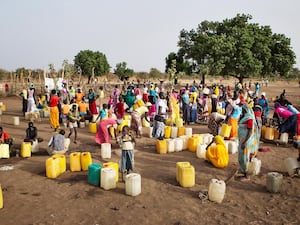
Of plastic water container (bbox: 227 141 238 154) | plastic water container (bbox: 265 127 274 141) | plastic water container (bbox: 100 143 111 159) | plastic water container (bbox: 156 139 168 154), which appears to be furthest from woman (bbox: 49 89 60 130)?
plastic water container (bbox: 265 127 274 141)

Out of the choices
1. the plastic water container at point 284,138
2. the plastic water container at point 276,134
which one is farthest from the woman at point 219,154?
the plastic water container at point 276,134

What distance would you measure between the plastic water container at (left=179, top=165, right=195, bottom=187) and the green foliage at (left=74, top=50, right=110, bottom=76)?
4025 centimetres

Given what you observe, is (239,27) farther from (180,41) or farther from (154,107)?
(154,107)

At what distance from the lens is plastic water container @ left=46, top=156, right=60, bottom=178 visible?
7.06m

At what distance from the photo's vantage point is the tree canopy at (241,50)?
2742 centimetres

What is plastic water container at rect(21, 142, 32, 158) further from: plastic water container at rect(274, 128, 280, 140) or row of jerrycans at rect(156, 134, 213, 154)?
plastic water container at rect(274, 128, 280, 140)

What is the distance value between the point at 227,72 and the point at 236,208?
24574 mm

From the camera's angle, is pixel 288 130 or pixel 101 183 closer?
pixel 101 183

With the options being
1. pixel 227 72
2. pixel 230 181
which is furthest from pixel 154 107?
pixel 227 72

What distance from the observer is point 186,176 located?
645 centimetres

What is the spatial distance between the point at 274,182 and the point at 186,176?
1.78 m

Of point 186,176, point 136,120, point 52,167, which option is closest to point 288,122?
point 136,120

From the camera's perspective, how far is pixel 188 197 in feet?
19.8

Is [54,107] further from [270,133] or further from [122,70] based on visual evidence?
[122,70]
